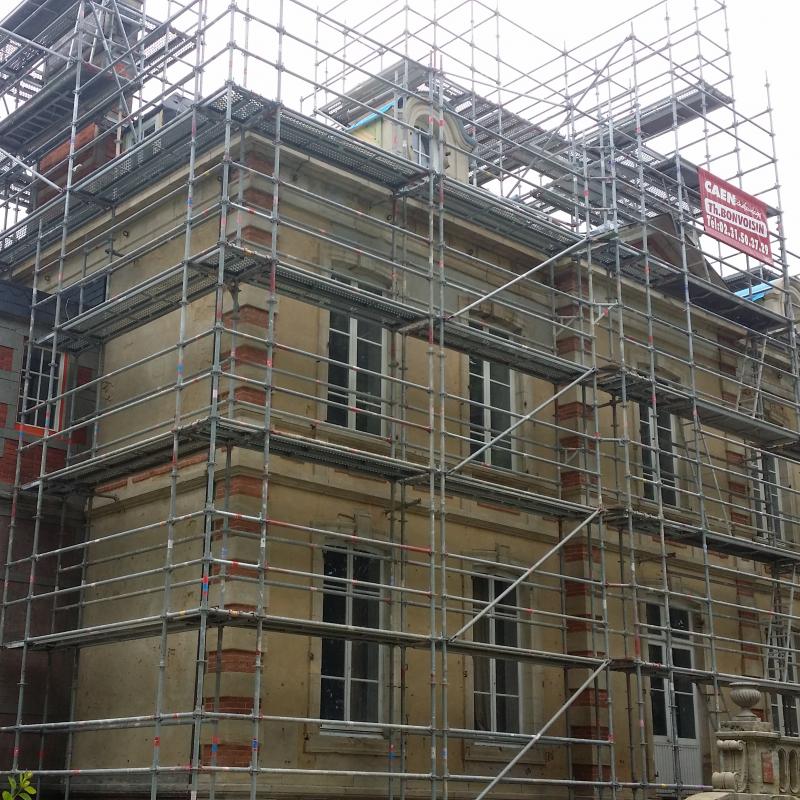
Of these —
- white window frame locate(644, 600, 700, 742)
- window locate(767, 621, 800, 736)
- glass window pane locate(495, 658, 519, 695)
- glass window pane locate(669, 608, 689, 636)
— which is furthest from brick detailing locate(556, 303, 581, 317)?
window locate(767, 621, 800, 736)

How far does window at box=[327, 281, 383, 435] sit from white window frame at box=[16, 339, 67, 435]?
3.90 metres

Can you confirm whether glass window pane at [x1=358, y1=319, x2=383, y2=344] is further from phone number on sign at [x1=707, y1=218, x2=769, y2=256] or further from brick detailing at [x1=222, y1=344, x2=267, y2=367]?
phone number on sign at [x1=707, y1=218, x2=769, y2=256]

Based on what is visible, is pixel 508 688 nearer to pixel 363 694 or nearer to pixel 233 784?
pixel 363 694

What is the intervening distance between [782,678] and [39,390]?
44.6 ft

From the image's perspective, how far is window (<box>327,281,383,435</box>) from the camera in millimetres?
17172

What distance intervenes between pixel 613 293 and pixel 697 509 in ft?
13.2

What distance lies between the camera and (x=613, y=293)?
2119 centimetres

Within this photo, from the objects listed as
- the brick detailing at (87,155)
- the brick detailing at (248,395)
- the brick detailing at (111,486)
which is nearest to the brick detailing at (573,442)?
the brick detailing at (248,395)

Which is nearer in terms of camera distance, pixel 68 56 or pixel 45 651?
pixel 45 651

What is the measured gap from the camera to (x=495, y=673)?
58.6 ft

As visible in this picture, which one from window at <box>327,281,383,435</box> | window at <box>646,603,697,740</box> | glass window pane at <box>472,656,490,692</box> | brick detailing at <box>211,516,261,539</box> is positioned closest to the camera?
brick detailing at <box>211,516,261,539</box>

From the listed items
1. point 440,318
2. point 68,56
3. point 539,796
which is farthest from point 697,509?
point 68,56

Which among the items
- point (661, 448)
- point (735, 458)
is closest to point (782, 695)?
point (735, 458)

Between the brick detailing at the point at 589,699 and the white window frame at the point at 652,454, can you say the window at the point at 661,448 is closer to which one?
the white window frame at the point at 652,454
